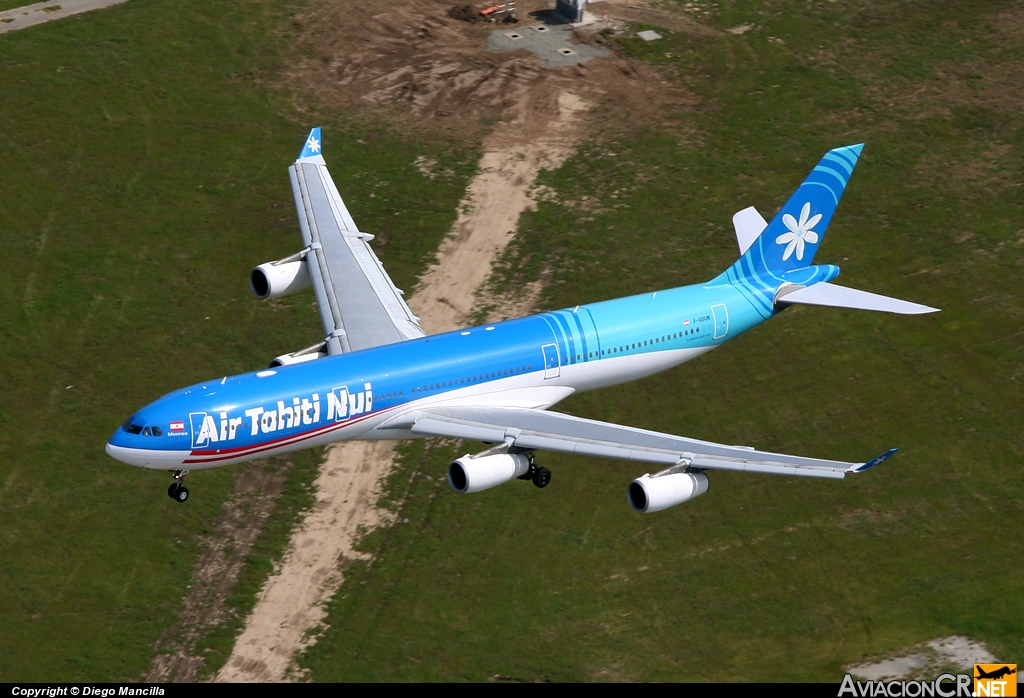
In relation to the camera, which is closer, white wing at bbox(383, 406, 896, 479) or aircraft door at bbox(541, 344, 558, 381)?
white wing at bbox(383, 406, 896, 479)

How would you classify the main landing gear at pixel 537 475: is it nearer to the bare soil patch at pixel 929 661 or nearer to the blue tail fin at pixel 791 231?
the bare soil patch at pixel 929 661

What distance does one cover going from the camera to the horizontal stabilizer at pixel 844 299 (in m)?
66.3

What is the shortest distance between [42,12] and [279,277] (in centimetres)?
4665

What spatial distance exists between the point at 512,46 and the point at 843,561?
52310 millimetres

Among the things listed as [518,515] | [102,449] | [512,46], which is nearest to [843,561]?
[518,515]

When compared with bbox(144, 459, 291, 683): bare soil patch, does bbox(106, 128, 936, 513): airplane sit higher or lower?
higher

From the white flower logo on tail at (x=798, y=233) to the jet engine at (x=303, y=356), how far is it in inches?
946

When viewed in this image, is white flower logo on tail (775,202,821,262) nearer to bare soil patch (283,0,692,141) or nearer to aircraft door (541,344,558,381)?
aircraft door (541,344,558,381)

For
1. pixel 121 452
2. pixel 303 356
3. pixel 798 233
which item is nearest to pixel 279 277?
pixel 303 356

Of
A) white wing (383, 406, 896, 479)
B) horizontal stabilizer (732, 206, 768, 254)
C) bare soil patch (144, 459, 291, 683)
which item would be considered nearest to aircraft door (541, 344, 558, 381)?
white wing (383, 406, 896, 479)

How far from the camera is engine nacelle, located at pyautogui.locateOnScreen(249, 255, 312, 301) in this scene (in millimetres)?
71562

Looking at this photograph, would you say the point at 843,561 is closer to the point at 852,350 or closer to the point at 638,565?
the point at 638,565

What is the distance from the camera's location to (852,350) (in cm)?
7731

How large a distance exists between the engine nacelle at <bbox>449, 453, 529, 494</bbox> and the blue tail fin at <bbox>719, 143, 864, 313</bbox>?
703 inches
